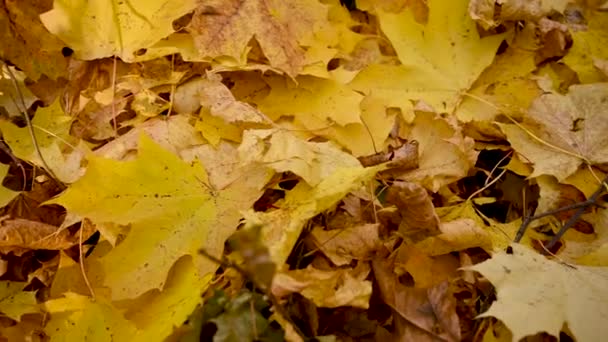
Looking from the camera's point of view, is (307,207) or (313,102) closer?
(307,207)

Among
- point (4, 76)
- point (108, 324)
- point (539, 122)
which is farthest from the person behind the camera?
point (4, 76)

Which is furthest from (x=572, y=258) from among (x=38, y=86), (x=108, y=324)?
(x=38, y=86)

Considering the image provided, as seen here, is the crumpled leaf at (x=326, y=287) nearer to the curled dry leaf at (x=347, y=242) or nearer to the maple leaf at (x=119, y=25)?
the curled dry leaf at (x=347, y=242)

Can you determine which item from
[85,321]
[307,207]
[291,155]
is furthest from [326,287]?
[85,321]

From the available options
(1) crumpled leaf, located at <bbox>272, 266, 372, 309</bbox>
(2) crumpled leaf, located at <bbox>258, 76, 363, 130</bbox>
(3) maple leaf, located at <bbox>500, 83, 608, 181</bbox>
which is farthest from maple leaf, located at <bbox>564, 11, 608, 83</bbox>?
(1) crumpled leaf, located at <bbox>272, 266, 372, 309</bbox>

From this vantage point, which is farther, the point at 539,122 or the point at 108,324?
the point at 539,122

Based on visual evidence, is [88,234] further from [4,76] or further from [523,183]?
[523,183]

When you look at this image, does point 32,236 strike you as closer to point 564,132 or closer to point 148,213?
point 148,213
